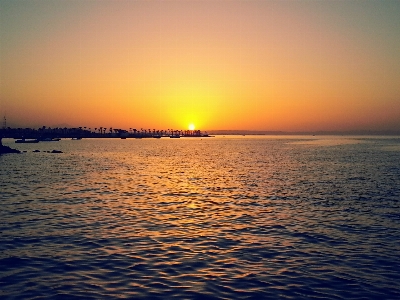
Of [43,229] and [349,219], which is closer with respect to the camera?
[43,229]

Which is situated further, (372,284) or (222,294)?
(372,284)

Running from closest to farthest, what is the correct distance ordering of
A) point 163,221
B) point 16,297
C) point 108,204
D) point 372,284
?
1. point 16,297
2. point 372,284
3. point 163,221
4. point 108,204

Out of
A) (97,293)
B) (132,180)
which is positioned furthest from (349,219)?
(132,180)

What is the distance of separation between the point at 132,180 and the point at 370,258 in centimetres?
4331

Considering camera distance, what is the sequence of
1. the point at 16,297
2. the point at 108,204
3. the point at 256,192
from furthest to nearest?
1. the point at 256,192
2. the point at 108,204
3. the point at 16,297

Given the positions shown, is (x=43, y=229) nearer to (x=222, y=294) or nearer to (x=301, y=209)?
(x=222, y=294)

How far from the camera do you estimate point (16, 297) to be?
1420 cm

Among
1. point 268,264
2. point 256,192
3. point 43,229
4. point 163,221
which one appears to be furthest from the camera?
point 256,192

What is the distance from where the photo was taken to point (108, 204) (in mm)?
35594

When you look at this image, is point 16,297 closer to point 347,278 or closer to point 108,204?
point 347,278

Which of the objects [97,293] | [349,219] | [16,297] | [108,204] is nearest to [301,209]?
[349,219]

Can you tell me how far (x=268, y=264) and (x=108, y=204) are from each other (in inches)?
837

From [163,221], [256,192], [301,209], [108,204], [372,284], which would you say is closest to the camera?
[372,284]

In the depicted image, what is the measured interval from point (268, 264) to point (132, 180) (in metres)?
42.2
